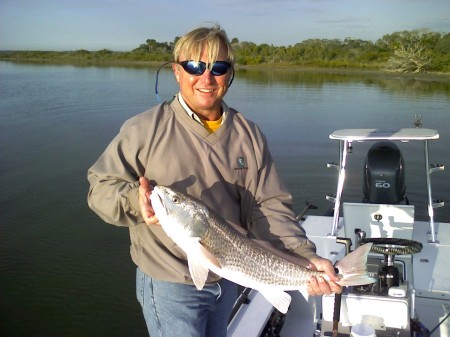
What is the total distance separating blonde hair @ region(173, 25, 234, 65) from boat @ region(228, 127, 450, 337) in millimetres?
2092

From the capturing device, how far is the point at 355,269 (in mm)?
2623

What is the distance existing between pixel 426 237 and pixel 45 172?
9.86 meters

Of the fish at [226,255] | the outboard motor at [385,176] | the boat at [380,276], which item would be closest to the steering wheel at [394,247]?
the boat at [380,276]

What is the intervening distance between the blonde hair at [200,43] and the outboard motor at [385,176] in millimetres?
3703

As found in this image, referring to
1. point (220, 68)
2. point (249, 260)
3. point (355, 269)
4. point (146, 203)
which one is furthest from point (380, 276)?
point (146, 203)

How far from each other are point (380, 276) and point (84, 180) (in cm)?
928

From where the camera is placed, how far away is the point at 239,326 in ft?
13.6

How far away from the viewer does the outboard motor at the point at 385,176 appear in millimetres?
5582

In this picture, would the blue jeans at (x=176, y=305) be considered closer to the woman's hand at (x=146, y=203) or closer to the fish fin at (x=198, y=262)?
the fish fin at (x=198, y=262)

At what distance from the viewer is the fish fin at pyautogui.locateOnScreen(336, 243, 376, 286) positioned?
8.55 feet

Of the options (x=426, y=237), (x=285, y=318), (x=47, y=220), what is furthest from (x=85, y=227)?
(x=426, y=237)

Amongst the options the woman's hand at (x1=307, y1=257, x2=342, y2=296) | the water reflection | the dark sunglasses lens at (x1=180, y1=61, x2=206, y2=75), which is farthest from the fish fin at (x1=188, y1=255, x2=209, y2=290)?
the water reflection

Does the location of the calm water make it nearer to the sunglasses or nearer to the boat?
the boat

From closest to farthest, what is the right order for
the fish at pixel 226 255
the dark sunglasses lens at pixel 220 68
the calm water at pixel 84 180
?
the fish at pixel 226 255
the dark sunglasses lens at pixel 220 68
the calm water at pixel 84 180
